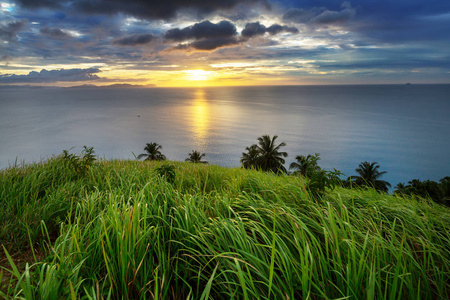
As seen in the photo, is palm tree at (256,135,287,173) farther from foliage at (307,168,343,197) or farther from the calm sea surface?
the calm sea surface

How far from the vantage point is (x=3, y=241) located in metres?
3.92

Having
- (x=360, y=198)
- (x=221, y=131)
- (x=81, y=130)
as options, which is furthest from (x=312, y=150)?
(x=81, y=130)

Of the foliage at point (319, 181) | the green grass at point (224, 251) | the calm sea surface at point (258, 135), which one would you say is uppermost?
the foliage at point (319, 181)

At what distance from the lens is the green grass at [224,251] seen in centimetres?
238

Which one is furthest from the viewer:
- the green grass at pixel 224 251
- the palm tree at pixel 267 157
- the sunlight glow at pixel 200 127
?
the sunlight glow at pixel 200 127

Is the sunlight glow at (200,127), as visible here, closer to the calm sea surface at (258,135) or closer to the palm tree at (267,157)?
the calm sea surface at (258,135)

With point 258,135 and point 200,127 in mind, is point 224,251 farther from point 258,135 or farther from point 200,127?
point 200,127

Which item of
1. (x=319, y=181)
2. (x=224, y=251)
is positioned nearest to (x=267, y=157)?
(x=319, y=181)

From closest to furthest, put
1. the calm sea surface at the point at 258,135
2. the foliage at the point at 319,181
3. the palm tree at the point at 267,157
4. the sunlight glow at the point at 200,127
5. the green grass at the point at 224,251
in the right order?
the green grass at the point at 224,251
the foliage at the point at 319,181
the palm tree at the point at 267,157
the calm sea surface at the point at 258,135
the sunlight glow at the point at 200,127

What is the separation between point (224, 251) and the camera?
2980 mm

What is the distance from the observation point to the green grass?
2381 millimetres

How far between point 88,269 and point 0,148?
414 feet

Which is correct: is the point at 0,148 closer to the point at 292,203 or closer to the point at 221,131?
the point at 221,131

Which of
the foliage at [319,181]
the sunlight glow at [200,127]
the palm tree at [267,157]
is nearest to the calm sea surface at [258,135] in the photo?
the sunlight glow at [200,127]
